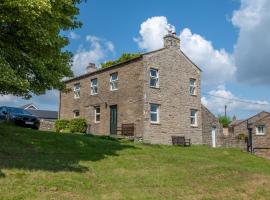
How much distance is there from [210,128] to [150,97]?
9508mm

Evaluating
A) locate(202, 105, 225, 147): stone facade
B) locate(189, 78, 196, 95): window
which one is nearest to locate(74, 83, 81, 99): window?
locate(189, 78, 196, 95): window

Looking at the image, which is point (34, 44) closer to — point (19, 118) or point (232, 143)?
point (19, 118)

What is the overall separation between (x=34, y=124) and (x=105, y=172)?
15.5m

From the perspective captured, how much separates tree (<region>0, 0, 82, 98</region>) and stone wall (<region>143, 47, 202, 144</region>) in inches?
536

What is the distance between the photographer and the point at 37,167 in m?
14.8

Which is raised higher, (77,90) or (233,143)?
(77,90)

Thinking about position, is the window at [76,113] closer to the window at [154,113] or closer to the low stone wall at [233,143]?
the window at [154,113]

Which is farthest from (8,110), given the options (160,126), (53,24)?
(53,24)

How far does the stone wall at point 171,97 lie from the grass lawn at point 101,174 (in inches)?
425

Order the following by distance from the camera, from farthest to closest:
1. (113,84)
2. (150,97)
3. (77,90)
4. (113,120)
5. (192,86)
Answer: (77,90) → (192,86) → (113,84) → (113,120) → (150,97)

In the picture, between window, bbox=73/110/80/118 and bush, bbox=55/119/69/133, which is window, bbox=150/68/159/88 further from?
window, bbox=73/110/80/118

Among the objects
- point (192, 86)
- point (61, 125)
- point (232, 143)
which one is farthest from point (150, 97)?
point (232, 143)

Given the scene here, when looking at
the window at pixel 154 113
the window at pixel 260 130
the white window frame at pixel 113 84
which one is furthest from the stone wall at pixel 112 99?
the window at pixel 260 130

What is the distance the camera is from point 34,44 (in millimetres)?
17375
